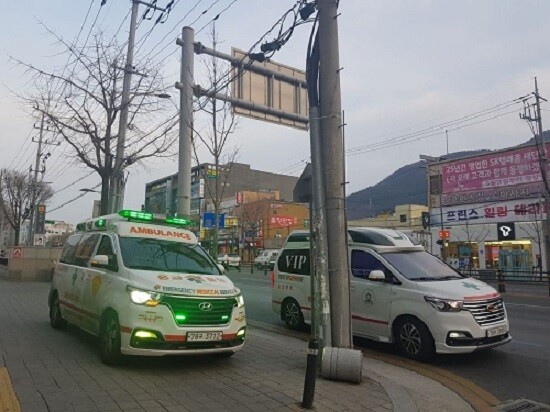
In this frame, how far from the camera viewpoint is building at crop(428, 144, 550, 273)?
114ft

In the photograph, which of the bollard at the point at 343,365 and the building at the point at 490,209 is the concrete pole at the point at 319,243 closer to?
the bollard at the point at 343,365

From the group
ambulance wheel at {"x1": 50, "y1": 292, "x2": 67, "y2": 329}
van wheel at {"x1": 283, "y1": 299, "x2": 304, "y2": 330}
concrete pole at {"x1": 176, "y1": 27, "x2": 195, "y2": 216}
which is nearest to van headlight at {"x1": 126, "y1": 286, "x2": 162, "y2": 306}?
ambulance wheel at {"x1": 50, "y1": 292, "x2": 67, "y2": 329}

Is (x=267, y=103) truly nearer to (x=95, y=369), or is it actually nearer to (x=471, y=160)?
(x=95, y=369)

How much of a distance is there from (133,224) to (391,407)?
4.82 meters

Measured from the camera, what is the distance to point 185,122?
43.2 ft

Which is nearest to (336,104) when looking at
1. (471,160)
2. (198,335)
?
(198,335)

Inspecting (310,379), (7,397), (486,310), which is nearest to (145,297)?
(7,397)

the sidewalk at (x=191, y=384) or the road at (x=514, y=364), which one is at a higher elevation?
the sidewalk at (x=191, y=384)

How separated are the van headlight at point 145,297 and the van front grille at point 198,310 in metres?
0.08

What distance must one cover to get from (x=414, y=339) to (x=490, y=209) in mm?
32519

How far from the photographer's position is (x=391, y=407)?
545 centimetres

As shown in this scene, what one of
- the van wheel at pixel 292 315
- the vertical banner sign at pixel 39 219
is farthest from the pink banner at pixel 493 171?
the vertical banner sign at pixel 39 219

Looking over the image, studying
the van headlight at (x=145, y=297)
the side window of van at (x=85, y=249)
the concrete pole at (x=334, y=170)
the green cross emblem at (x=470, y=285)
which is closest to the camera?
the van headlight at (x=145, y=297)

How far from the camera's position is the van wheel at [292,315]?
10688 millimetres
